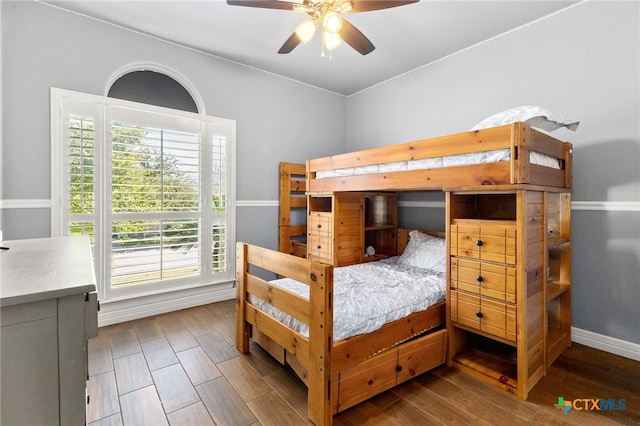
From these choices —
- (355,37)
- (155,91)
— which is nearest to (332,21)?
(355,37)

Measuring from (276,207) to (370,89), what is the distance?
2.07 metres

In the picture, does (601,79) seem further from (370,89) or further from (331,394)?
(331,394)

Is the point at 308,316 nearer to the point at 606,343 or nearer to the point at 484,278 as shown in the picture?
the point at 484,278

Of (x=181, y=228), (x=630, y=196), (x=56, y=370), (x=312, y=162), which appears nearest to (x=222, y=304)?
(x=181, y=228)

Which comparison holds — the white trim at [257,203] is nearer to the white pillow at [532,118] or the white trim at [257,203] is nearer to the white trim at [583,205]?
the white trim at [583,205]

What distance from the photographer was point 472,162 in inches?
76.2

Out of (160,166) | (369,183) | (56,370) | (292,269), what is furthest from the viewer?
(160,166)

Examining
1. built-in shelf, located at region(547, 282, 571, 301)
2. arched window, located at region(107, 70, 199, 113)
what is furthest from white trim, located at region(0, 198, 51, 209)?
built-in shelf, located at region(547, 282, 571, 301)

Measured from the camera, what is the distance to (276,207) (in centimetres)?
375

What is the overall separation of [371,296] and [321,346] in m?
0.59

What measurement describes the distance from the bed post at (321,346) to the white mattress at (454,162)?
118cm

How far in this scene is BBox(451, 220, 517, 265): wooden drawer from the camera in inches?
70.4

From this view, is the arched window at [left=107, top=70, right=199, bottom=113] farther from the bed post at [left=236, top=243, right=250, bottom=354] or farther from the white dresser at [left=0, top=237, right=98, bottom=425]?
the white dresser at [left=0, top=237, right=98, bottom=425]

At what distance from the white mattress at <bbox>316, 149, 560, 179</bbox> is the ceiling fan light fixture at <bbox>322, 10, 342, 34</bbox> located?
41.3 inches
